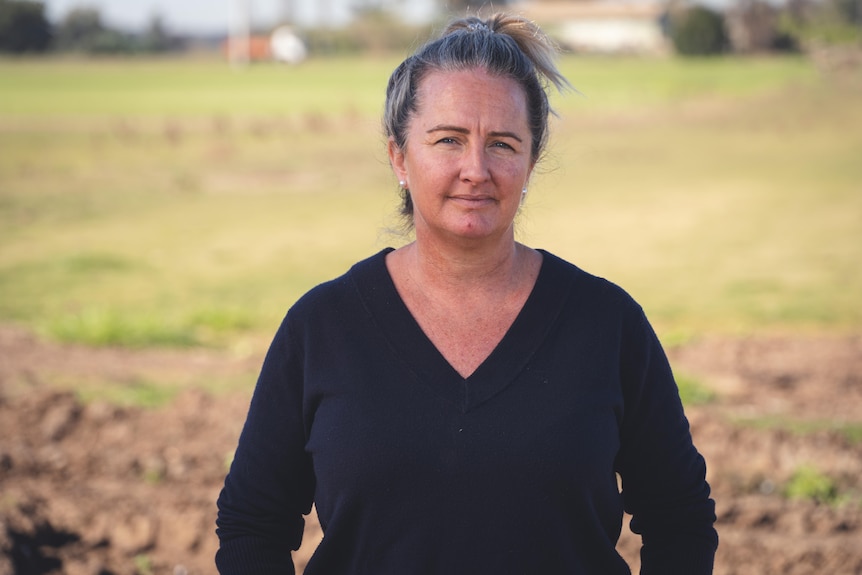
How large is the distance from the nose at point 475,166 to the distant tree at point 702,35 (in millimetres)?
59680

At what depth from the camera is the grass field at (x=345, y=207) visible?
33.6 ft

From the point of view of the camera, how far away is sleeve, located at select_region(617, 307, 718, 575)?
2.37 metres

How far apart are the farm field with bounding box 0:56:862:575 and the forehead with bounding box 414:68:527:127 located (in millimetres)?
369

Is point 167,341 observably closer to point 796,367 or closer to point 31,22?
point 796,367

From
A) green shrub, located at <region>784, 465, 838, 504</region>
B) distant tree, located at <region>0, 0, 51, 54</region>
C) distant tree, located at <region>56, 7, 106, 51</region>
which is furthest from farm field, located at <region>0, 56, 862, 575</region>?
distant tree, located at <region>56, 7, 106, 51</region>

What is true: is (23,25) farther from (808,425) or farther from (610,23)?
(610,23)

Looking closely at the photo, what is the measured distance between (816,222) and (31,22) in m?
12.3

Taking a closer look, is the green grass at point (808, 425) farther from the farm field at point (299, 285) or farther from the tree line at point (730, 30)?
the tree line at point (730, 30)

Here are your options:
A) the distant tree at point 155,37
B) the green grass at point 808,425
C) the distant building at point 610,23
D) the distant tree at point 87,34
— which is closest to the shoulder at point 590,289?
the green grass at point 808,425

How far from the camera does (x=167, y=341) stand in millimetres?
8664

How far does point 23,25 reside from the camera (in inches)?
754

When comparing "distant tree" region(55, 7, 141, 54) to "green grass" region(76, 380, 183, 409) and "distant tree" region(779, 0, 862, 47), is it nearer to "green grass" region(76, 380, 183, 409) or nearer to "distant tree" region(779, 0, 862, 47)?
"distant tree" region(779, 0, 862, 47)

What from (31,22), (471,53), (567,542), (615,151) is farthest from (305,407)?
(615,151)

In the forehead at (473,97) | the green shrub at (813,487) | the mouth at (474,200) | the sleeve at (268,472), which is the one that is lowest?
the green shrub at (813,487)
